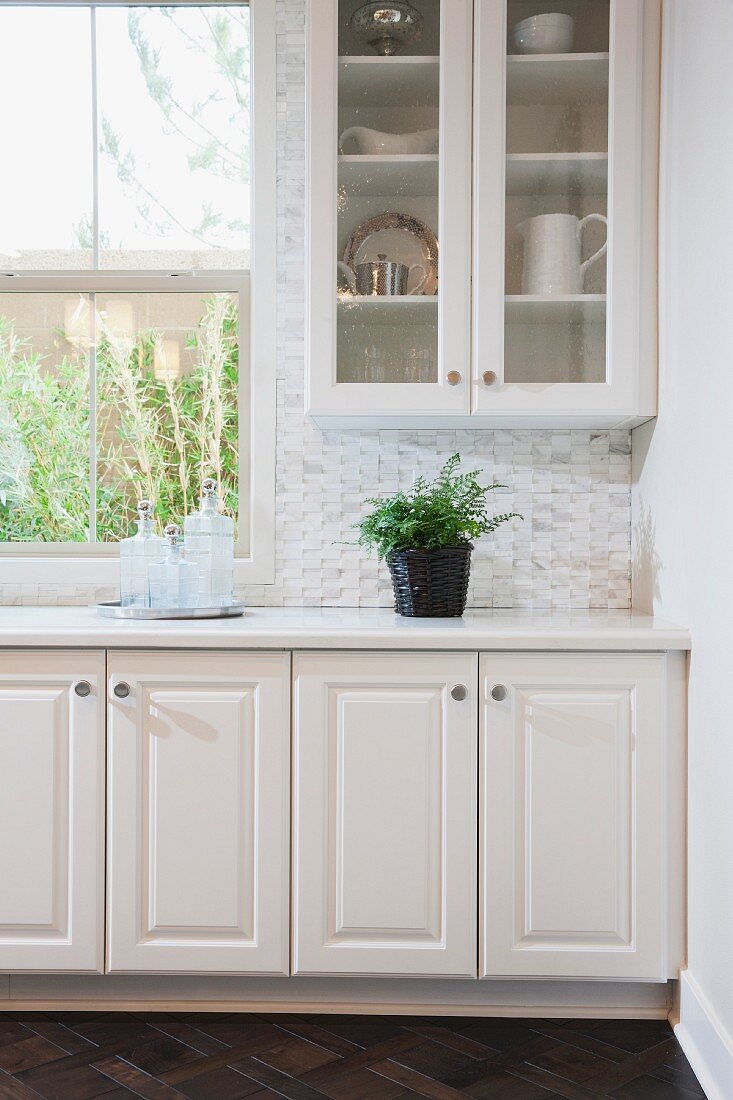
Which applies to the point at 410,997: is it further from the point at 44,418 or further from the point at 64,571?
the point at 44,418

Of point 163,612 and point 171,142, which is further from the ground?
point 171,142

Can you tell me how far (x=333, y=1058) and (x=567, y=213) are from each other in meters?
1.87

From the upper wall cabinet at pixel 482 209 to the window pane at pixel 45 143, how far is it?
800 millimetres

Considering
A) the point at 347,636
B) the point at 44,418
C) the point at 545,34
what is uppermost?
the point at 545,34

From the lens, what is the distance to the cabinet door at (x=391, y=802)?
1805 mm

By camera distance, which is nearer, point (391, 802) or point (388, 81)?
point (391, 802)

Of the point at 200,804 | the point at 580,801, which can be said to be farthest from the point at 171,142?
the point at 580,801

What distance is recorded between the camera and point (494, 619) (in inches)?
79.8

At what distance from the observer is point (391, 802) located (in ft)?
5.92

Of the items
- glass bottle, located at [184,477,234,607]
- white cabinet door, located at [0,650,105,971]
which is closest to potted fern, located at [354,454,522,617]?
glass bottle, located at [184,477,234,607]

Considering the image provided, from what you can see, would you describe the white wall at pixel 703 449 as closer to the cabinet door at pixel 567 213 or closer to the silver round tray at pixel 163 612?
the cabinet door at pixel 567 213

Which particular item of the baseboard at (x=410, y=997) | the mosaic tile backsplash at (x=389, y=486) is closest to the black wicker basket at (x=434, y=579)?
the mosaic tile backsplash at (x=389, y=486)

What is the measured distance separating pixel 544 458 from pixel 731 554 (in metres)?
0.83

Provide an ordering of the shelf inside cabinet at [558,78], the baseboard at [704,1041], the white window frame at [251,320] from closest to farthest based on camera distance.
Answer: the baseboard at [704,1041] < the shelf inside cabinet at [558,78] < the white window frame at [251,320]
